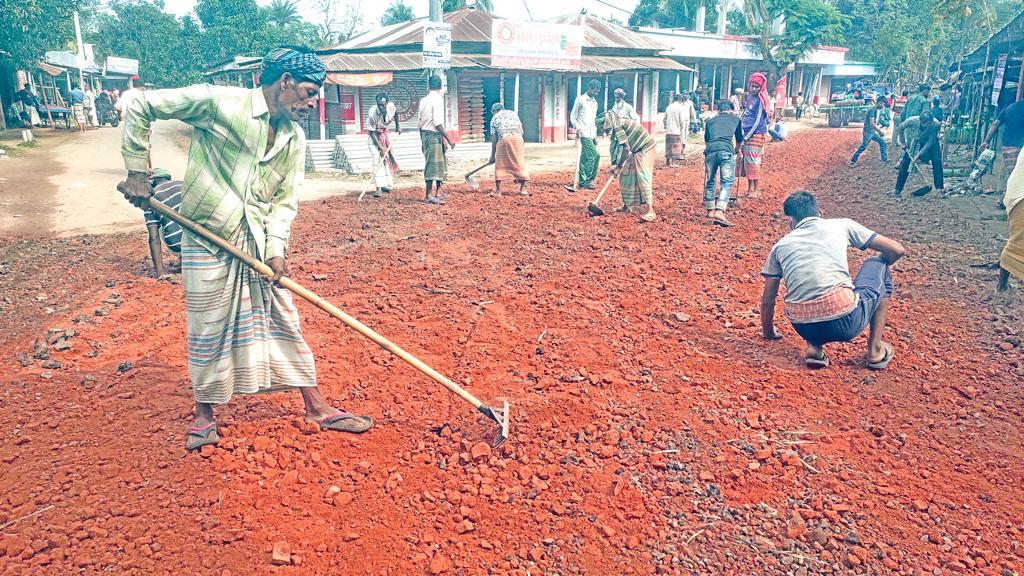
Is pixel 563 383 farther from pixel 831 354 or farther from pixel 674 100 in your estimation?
pixel 674 100

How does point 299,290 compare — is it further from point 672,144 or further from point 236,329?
point 672,144

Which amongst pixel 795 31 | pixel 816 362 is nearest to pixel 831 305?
pixel 816 362

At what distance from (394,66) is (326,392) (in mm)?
14455

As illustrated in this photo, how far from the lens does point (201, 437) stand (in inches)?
128

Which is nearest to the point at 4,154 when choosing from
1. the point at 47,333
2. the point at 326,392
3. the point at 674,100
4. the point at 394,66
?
the point at 394,66

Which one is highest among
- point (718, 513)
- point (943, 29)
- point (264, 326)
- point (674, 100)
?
point (943, 29)

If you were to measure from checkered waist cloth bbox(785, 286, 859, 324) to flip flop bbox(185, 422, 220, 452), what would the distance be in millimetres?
3278

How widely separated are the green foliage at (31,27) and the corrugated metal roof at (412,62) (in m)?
8.17

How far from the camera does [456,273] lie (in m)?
6.36

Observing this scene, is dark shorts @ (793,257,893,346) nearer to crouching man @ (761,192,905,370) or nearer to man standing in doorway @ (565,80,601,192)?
crouching man @ (761,192,905,370)

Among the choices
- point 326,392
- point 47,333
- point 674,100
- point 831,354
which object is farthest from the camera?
point 674,100

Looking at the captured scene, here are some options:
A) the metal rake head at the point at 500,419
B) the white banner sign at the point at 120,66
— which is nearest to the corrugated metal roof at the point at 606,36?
the metal rake head at the point at 500,419

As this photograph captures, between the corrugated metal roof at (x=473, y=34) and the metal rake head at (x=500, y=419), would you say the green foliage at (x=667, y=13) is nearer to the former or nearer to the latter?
the corrugated metal roof at (x=473, y=34)

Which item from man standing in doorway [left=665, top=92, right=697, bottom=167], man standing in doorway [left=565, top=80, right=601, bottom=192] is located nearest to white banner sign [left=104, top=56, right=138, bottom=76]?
man standing in doorway [left=665, top=92, right=697, bottom=167]
